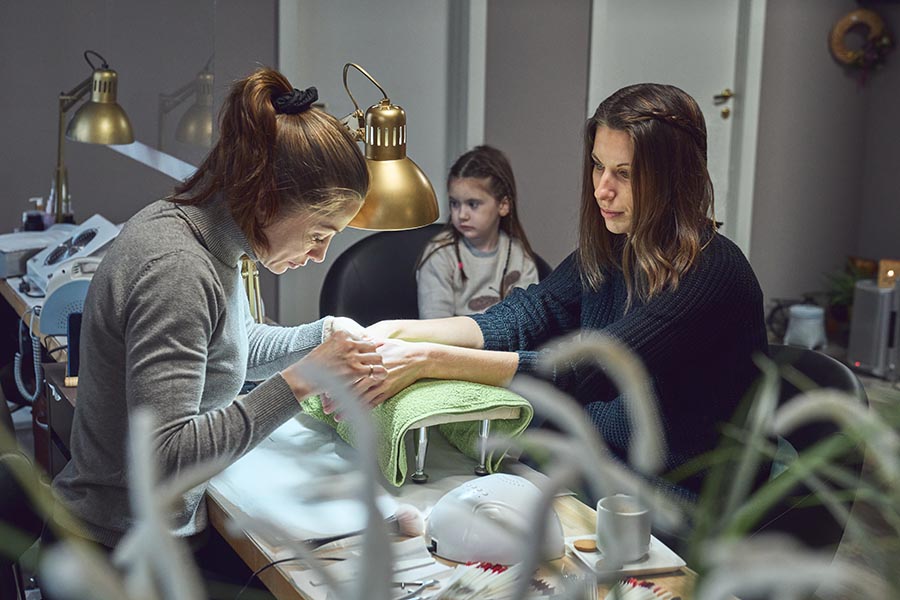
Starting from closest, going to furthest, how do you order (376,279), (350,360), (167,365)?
(167,365) → (350,360) → (376,279)

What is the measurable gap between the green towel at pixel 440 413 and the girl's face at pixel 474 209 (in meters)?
1.42

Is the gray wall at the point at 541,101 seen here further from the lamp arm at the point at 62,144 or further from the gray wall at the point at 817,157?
the lamp arm at the point at 62,144

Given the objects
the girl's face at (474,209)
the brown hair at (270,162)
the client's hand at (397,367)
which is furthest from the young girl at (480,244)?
the brown hair at (270,162)

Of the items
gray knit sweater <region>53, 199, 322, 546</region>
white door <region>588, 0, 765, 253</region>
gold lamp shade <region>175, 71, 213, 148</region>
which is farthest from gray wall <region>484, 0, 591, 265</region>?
gray knit sweater <region>53, 199, 322, 546</region>

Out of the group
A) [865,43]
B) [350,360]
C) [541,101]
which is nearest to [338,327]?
[350,360]

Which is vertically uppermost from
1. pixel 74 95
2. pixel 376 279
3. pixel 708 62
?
pixel 708 62

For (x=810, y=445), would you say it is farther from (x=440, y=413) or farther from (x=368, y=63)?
(x=368, y=63)

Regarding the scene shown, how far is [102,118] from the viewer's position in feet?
11.8

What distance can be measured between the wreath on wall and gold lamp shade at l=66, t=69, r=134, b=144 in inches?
134

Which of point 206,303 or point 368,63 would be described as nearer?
point 206,303

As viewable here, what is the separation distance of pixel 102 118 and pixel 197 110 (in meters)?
0.45

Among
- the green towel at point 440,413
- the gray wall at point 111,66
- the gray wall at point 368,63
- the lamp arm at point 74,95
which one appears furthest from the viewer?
the gray wall at point 368,63

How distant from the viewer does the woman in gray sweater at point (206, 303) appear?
1394 millimetres

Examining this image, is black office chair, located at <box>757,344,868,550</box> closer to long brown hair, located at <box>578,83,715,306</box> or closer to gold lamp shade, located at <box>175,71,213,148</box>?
long brown hair, located at <box>578,83,715,306</box>
